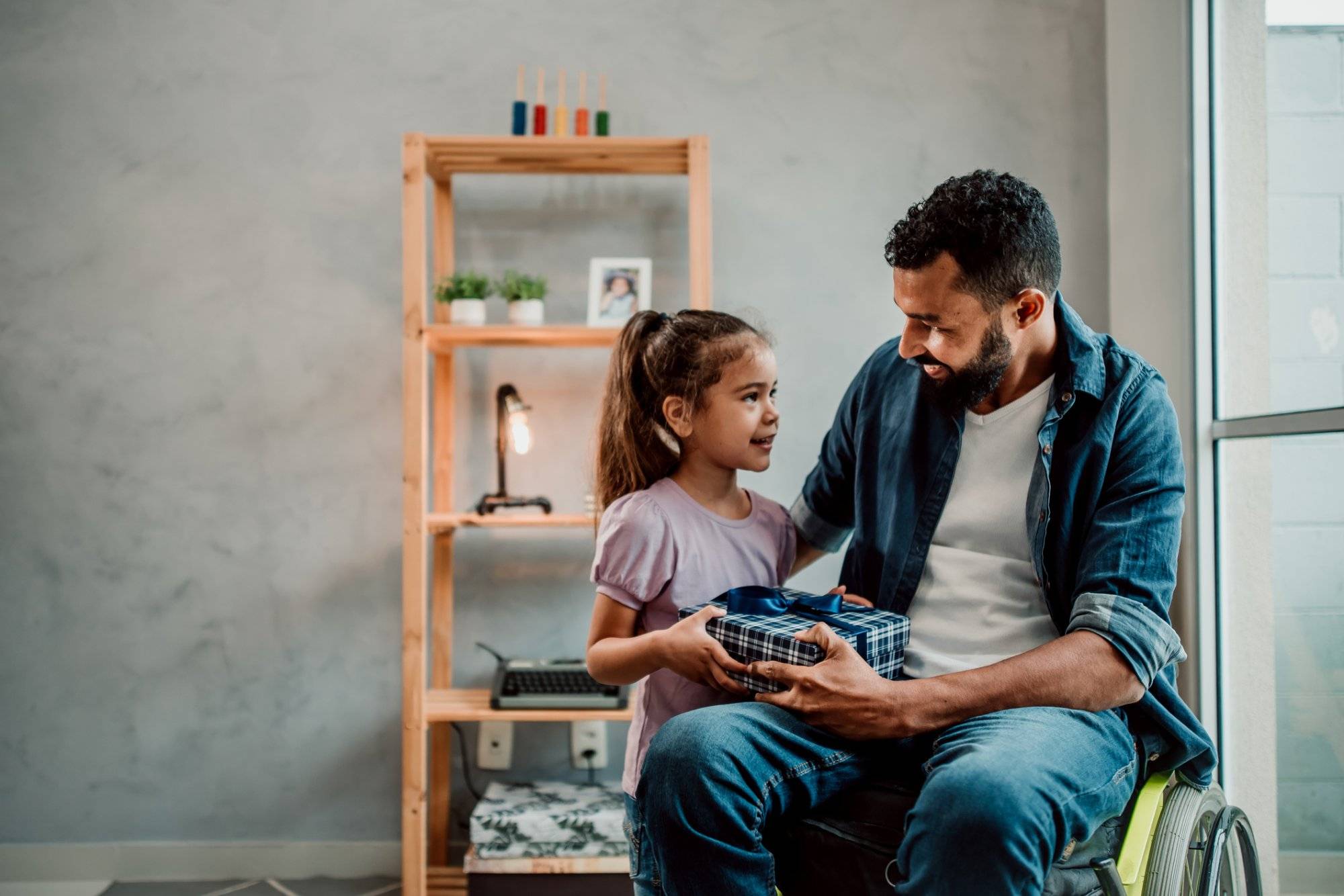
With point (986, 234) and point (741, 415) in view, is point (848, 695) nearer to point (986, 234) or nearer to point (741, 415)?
point (741, 415)

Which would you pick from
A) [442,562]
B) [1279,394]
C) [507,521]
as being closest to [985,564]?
[1279,394]

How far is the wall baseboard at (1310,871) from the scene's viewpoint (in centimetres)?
164

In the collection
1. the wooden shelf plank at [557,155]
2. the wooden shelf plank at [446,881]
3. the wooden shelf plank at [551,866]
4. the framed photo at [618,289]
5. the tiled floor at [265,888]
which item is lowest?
the tiled floor at [265,888]

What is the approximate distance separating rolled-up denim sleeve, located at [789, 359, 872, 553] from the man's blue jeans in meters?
0.42

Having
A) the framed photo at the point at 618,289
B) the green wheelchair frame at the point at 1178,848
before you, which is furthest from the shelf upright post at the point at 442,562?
the green wheelchair frame at the point at 1178,848

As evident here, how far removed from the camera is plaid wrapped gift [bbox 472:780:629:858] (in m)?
2.13

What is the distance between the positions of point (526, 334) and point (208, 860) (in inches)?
59.8

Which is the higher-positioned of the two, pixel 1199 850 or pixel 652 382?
pixel 652 382

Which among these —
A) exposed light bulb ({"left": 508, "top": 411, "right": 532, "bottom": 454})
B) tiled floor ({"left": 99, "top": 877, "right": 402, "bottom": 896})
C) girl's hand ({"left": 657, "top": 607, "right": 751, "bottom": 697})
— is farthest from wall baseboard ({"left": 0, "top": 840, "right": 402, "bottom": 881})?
girl's hand ({"left": 657, "top": 607, "right": 751, "bottom": 697})

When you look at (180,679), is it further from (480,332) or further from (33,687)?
(480,332)

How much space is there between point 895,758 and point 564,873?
1.05 meters

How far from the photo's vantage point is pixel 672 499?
1503 mm

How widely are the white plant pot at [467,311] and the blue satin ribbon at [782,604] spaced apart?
1107mm

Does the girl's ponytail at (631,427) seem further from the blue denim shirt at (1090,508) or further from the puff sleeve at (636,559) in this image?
the blue denim shirt at (1090,508)
